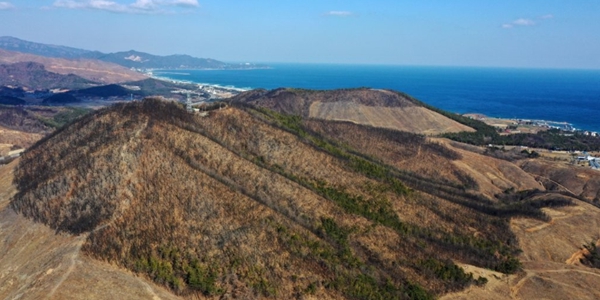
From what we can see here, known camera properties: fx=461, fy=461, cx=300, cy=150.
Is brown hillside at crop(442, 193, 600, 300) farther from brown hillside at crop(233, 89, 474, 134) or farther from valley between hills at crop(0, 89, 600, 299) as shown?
brown hillside at crop(233, 89, 474, 134)

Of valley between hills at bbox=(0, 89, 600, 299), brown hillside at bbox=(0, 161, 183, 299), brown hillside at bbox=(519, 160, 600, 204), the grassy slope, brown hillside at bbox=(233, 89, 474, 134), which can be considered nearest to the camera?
brown hillside at bbox=(0, 161, 183, 299)

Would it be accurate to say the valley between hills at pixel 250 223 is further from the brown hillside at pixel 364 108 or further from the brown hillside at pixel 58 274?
the brown hillside at pixel 364 108

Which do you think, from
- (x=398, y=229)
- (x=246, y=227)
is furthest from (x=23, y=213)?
(x=398, y=229)

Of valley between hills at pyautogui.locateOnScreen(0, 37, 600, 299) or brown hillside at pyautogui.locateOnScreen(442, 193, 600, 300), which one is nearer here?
valley between hills at pyautogui.locateOnScreen(0, 37, 600, 299)

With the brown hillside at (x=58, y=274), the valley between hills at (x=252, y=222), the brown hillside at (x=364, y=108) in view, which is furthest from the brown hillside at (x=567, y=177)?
the brown hillside at (x=58, y=274)

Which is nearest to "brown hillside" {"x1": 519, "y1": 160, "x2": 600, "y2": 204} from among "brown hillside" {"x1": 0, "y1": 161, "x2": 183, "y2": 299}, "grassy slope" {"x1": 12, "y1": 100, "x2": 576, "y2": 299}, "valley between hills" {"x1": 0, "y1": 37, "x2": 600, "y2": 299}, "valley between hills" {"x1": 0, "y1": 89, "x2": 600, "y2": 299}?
"valley between hills" {"x1": 0, "y1": 37, "x2": 600, "y2": 299}

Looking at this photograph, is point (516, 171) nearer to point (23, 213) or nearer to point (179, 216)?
point (179, 216)
